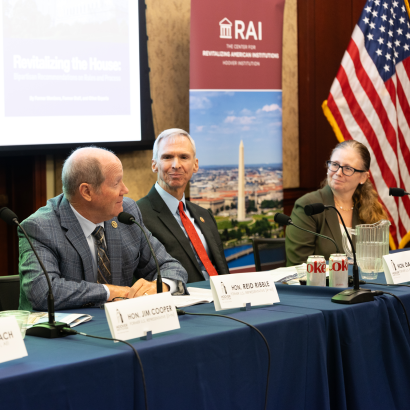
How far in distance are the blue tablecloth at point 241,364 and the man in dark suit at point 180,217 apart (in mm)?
846

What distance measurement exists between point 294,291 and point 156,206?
3.35 ft

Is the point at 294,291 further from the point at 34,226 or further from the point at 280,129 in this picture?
the point at 280,129

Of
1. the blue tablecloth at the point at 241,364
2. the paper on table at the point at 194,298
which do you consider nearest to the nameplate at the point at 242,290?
the blue tablecloth at the point at 241,364

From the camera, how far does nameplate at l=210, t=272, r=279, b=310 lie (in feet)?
5.78

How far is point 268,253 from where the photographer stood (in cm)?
334

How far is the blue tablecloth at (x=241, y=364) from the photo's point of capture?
1252mm

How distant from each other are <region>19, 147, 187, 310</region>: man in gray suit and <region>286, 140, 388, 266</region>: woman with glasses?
88 cm

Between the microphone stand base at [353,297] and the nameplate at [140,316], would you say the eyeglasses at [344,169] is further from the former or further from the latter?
the nameplate at [140,316]

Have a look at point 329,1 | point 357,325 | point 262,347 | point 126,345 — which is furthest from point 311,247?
point 329,1

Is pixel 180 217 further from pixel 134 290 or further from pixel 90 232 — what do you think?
pixel 134 290

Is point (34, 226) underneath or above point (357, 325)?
above

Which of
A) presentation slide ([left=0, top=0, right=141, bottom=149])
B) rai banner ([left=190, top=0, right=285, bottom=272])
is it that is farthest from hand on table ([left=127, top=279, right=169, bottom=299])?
rai banner ([left=190, top=0, right=285, bottom=272])

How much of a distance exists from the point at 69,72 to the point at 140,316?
9.15ft

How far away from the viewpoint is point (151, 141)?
4.30 meters
